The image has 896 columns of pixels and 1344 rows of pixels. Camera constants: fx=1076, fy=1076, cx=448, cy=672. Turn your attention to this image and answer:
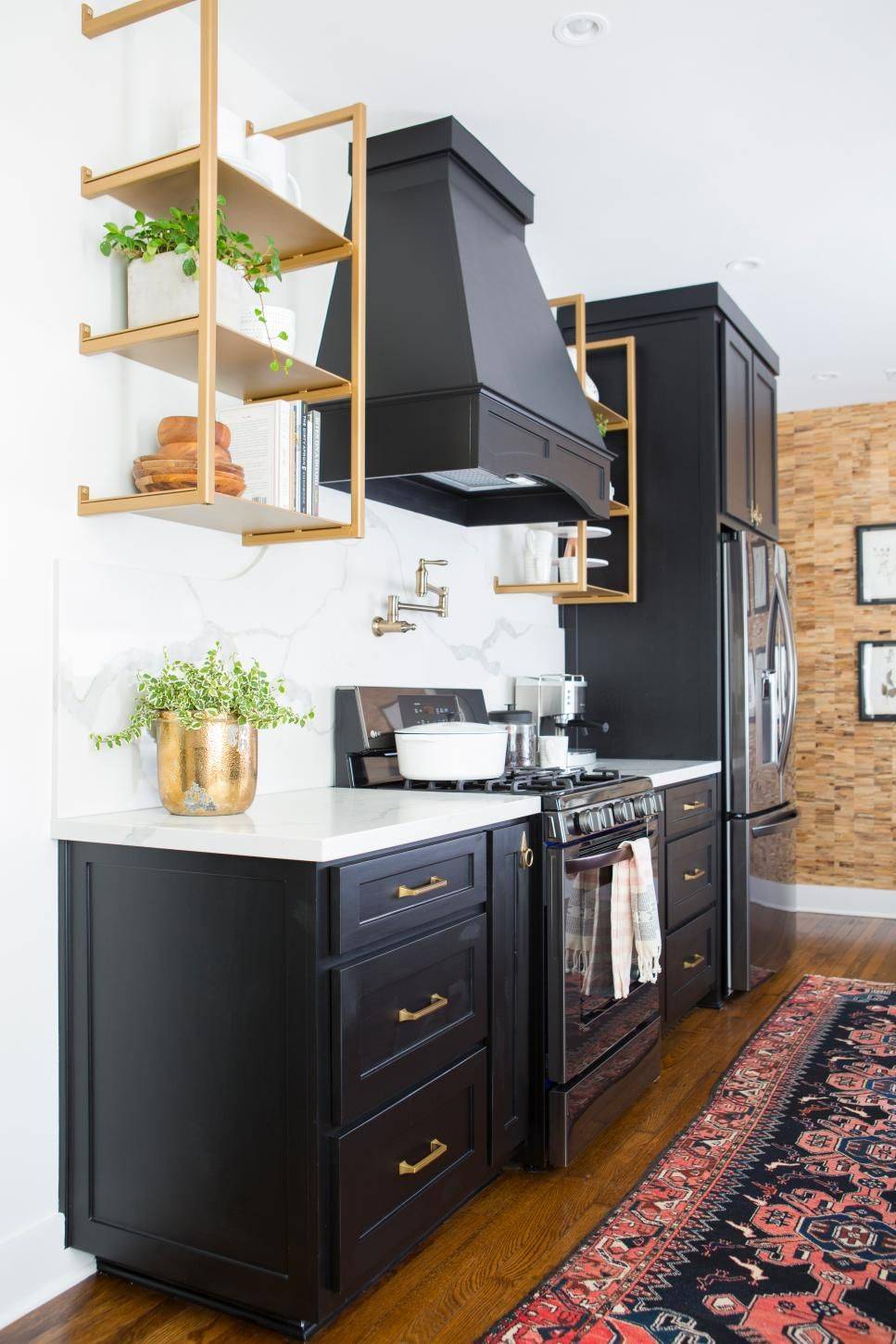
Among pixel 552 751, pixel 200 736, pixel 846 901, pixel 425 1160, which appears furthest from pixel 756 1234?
pixel 846 901

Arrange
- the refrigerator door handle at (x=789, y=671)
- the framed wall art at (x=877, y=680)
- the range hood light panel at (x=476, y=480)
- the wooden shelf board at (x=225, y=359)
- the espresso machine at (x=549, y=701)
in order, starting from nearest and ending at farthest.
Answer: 1. the wooden shelf board at (x=225, y=359)
2. the range hood light panel at (x=476, y=480)
3. the espresso machine at (x=549, y=701)
4. the refrigerator door handle at (x=789, y=671)
5. the framed wall art at (x=877, y=680)

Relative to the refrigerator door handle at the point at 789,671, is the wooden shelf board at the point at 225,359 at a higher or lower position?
higher

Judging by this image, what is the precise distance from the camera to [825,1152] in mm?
2604

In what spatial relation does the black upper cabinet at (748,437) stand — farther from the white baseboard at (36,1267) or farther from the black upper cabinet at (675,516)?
the white baseboard at (36,1267)

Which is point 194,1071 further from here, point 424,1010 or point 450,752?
point 450,752

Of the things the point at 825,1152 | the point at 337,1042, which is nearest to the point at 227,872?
the point at 337,1042

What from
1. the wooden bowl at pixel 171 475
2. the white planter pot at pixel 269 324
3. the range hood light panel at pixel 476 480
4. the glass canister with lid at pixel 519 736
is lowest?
the glass canister with lid at pixel 519 736

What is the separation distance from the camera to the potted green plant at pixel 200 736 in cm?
207

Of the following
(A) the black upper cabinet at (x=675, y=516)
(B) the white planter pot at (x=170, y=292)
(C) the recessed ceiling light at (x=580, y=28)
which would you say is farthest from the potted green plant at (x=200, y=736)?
(A) the black upper cabinet at (x=675, y=516)

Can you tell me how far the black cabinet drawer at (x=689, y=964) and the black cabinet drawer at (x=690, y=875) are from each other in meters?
0.05

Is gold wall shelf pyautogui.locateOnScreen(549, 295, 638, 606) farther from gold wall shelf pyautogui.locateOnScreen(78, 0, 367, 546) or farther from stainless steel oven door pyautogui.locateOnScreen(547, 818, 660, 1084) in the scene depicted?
gold wall shelf pyautogui.locateOnScreen(78, 0, 367, 546)

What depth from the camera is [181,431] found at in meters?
2.18

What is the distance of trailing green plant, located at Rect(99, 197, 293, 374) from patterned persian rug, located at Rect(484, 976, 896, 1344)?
Result: 1909 mm

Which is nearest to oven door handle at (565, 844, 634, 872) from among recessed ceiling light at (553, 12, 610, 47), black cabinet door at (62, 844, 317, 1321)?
black cabinet door at (62, 844, 317, 1321)
